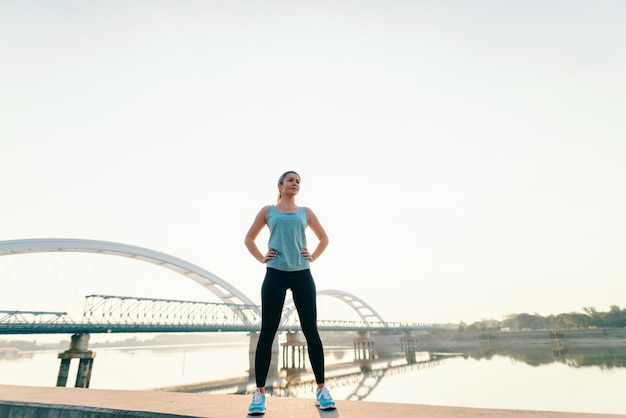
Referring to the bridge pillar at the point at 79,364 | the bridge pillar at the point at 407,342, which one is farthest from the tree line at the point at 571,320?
the bridge pillar at the point at 79,364

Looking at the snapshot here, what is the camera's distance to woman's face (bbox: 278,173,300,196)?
3197mm

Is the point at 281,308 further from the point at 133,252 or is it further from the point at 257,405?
the point at 133,252

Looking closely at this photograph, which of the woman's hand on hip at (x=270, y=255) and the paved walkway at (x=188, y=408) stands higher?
the woman's hand on hip at (x=270, y=255)

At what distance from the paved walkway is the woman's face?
6.00ft

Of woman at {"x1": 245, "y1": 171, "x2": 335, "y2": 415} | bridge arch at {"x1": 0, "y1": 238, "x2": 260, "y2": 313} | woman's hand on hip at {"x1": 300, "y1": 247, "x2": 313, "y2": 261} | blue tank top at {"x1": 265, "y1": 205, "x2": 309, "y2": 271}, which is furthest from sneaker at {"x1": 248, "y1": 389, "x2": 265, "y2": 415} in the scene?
bridge arch at {"x1": 0, "y1": 238, "x2": 260, "y2": 313}

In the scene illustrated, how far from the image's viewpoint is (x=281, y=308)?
2.82 meters

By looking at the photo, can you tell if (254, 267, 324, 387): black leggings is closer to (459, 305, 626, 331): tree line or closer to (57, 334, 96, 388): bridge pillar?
(57, 334, 96, 388): bridge pillar

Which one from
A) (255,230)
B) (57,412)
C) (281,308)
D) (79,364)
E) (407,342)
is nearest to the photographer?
(57,412)

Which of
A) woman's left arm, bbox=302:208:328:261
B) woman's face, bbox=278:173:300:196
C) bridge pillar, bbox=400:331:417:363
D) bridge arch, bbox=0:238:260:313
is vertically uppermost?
bridge arch, bbox=0:238:260:313

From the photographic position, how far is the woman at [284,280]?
2.78 metres

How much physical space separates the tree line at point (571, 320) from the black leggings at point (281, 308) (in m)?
95.5

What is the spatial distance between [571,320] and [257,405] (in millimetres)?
101863

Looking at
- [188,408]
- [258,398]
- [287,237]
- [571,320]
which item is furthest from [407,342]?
[188,408]

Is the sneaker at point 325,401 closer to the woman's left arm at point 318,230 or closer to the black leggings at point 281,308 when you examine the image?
the black leggings at point 281,308
